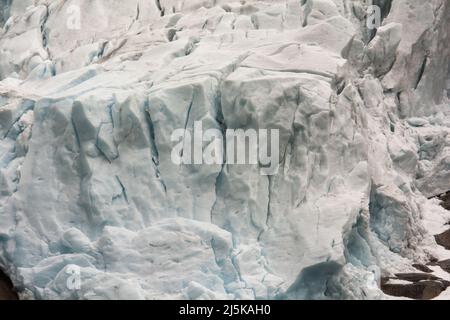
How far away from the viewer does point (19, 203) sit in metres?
9.23

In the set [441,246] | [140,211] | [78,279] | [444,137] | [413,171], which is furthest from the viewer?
[444,137]

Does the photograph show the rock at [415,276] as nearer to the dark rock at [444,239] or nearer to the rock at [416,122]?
the dark rock at [444,239]

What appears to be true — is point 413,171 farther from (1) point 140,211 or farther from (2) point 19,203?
(2) point 19,203

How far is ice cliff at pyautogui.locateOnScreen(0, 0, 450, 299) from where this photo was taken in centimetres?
852

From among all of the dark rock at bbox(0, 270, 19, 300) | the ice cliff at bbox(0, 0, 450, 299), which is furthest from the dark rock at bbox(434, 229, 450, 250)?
the dark rock at bbox(0, 270, 19, 300)

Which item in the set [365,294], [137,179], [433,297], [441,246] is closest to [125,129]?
[137,179]

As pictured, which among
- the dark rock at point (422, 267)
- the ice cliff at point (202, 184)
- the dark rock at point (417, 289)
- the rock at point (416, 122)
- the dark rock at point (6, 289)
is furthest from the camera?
the rock at point (416, 122)

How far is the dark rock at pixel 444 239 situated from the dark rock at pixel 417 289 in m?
1.51

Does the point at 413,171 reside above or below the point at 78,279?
below

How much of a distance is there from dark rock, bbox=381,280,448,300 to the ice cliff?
1.11 ft

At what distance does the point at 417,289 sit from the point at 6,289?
5.27 m

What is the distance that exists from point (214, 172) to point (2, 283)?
120 inches

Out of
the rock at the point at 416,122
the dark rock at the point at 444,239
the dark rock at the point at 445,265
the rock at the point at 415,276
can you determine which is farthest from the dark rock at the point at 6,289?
the rock at the point at 416,122

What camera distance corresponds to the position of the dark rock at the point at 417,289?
9266 millimetres
